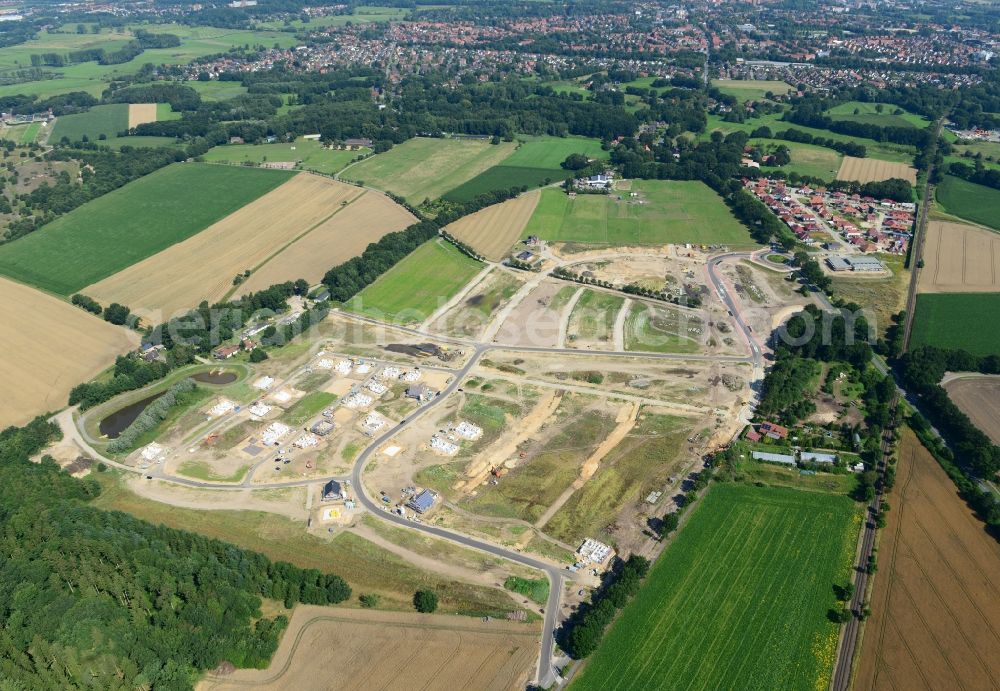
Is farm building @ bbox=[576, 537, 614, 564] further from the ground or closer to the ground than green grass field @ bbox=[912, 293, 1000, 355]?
closer to the ground

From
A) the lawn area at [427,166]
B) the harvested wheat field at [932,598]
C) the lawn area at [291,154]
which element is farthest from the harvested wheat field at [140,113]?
the harvested wheat field at [932,598]

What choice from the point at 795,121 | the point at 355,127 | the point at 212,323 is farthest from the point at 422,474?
the point at 795,121

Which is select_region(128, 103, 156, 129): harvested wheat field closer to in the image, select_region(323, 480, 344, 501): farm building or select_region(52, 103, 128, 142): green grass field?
select_region(52, 103, 128, 142): green grass field

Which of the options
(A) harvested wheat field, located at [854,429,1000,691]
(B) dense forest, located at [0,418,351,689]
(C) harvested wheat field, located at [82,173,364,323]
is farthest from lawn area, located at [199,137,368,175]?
(A) harvested wheat field, located at [854,429,1000,691]

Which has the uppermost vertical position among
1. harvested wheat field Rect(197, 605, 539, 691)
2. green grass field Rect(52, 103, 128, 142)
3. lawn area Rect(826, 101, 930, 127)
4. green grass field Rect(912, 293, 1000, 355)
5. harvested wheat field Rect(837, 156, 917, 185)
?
lawn area Rect(826, 101, 930, 127)

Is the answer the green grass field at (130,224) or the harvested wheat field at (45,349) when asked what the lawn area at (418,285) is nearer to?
the harvested wheat field at (45,349)

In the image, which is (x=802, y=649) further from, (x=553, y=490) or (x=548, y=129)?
(x=548, y=129)
